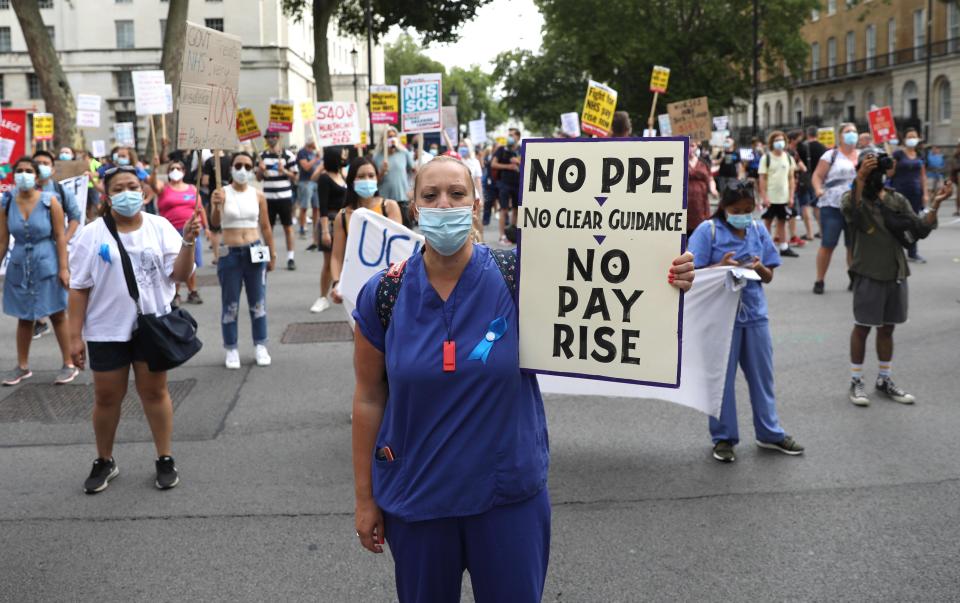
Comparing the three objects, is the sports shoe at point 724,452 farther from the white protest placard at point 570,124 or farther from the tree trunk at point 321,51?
the tree trunk at point 321,51

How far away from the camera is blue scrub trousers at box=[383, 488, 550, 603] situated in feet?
9.18

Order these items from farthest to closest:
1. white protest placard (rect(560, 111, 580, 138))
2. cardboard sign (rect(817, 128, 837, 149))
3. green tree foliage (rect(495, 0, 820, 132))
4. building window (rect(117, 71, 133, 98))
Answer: building window (rect(117, 71, 133, 98)) → green tree foliage (rect(495, 0, 820, 132)) → cardboard sign (rect(817, 128, 837, 149)) → white protest placard (rect(560, 111, 580, 138))

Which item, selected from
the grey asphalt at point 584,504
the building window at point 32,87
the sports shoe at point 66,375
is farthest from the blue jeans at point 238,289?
the building window at point 32,87

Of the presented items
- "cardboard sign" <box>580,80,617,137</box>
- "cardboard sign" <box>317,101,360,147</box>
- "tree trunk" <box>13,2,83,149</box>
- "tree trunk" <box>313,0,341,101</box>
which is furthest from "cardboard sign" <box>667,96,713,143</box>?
"tree trunk" <box>313,0,341,101</box>

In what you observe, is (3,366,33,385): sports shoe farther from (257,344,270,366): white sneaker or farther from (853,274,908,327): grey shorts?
(853,274,908,327): grey shorts

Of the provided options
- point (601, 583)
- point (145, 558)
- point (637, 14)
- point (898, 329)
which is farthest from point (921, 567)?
point (637, 14)

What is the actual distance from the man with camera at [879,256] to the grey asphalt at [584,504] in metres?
0.34

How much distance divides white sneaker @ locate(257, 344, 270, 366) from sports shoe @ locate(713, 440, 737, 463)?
460 centimetres

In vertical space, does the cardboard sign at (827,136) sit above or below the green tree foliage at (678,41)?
below

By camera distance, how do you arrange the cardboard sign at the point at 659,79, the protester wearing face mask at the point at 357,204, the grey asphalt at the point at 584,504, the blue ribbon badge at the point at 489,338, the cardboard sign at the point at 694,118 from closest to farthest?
the blue ribbon badge at the point at 489,338 < the grey asphalt at the point at 584,504 < the protester wearing face mask at the point at 357,204 < the cardboard sign at the point at 694,118 < the cardboard sign at the point at 659,79

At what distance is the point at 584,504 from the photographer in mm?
5410

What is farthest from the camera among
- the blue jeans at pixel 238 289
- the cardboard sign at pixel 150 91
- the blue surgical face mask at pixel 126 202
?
the cardboard sign at pixel 150 91

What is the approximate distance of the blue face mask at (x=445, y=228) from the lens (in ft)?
9.29

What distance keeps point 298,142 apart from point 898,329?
58.7m
